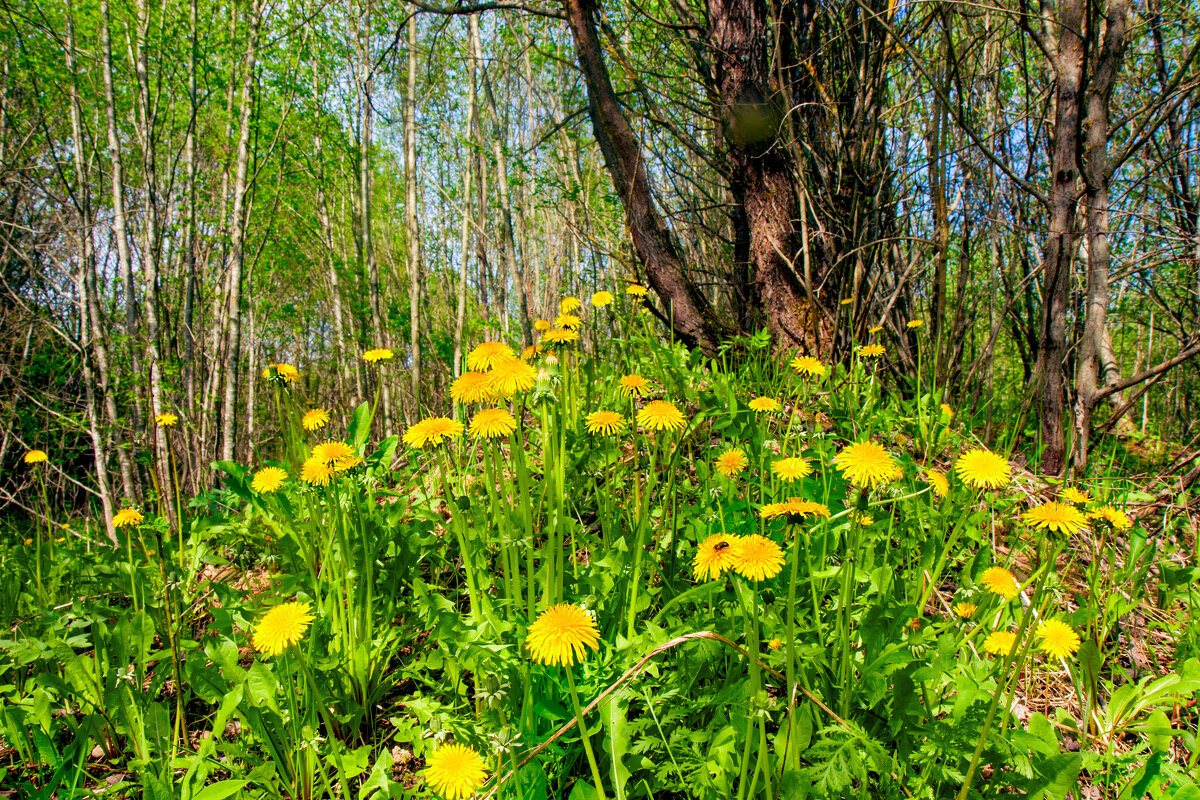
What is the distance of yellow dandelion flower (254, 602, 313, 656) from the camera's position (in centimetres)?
102

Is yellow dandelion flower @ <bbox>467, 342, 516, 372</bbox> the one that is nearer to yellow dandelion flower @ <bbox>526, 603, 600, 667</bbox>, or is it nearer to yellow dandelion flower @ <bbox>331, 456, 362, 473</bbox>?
yellow dandelion flower @ <bbox>331, 456, 362, 473</bbox>

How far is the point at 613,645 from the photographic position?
127cm

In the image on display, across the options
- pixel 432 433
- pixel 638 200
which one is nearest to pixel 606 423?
pixel 432 433

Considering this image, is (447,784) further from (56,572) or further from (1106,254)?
(1106,254)

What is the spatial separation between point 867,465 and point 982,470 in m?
0.34

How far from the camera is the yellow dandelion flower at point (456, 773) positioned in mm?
831

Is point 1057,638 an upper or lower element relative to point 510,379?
lower

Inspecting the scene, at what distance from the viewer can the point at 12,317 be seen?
6.89 meters

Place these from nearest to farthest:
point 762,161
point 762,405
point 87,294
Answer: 1. point 762,405
2. point 762,161
3. point 87,294

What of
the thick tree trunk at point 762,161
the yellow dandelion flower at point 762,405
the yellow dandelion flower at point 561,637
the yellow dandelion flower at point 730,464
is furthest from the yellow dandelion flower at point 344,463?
the thick tree trunk at point 762,161

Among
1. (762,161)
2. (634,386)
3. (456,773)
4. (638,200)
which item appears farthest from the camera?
(638,200)

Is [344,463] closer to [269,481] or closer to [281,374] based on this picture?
[269,481]

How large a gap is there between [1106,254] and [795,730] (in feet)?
6.70

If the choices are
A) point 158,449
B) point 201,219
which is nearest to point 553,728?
point 158,449
